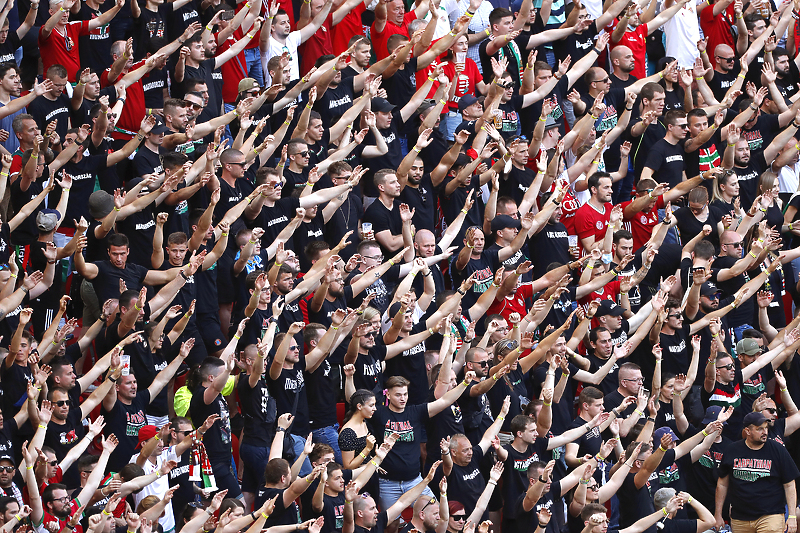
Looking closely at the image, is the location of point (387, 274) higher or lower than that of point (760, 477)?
higher

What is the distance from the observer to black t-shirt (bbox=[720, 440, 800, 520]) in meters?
12.8

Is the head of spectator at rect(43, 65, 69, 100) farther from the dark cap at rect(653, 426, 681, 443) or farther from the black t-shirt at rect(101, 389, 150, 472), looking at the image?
the dark cap at rect(653, 426, 681, 443)

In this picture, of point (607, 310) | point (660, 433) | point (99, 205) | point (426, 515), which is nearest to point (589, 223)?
point (607, 310)

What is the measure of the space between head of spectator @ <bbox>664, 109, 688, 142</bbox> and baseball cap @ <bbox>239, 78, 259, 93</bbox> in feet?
15.4

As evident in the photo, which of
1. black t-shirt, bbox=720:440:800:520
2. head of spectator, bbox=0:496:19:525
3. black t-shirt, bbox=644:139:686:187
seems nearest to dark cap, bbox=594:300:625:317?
black t-shirt, bbox=720:440:800:520

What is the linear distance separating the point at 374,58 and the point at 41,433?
651cm

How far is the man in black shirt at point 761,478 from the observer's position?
41.9ft

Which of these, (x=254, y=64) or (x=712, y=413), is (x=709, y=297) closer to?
(x=712, y=413)

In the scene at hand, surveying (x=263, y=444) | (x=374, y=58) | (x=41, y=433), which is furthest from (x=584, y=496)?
(x=374, y=58)

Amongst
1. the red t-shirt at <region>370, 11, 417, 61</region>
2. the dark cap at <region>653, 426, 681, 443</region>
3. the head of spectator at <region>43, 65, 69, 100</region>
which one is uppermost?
the head of spectator at <region>43, 65, 69, 100</region>

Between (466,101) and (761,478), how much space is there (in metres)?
4.81

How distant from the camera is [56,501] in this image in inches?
387

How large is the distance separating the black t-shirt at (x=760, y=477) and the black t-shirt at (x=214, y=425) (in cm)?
472

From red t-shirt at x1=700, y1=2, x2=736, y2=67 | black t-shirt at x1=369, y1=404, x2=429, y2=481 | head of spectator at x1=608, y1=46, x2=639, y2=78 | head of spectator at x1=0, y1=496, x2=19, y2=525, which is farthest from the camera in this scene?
red t-shirt at x1=700, y1=2, x2=736, y2=67
